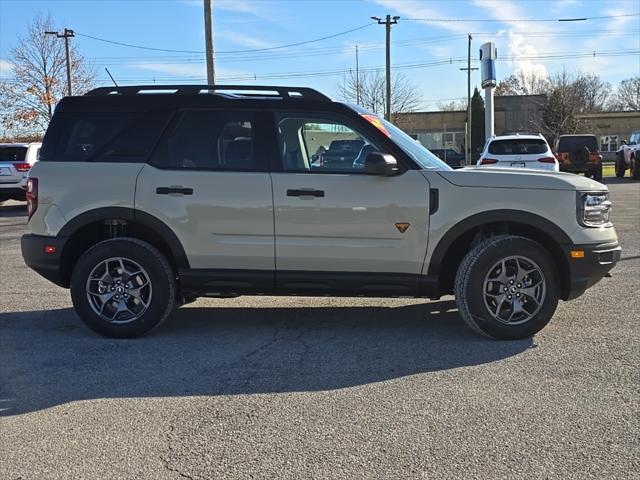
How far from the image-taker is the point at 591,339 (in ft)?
16.4

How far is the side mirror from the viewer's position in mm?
4820

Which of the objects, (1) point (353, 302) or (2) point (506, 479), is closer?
(2) point (506, 479)

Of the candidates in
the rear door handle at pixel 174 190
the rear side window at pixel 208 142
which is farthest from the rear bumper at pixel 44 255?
the rear side window at pixel 208 142

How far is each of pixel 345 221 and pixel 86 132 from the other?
7.75 ft

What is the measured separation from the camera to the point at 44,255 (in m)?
5.29

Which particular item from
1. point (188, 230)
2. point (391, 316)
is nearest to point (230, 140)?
point (188, 230)

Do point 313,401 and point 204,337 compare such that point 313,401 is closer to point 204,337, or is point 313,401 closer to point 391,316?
point 204,337

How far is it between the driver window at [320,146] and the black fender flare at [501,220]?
0.88 metres

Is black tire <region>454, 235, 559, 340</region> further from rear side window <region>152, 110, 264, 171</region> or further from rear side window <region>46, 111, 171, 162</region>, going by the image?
rear side window <region>46, 111, 171, 162</region>

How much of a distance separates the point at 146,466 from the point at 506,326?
3049 mm

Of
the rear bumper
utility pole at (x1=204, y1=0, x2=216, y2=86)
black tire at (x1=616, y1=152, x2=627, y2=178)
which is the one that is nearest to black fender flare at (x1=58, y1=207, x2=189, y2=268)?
the rear bumper

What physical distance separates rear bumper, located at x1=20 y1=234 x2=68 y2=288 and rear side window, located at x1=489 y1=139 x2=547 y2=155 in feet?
39.7

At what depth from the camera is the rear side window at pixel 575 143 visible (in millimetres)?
23431

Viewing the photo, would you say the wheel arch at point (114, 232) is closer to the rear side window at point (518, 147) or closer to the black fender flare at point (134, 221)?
the black fender flare at point (134, 221)
